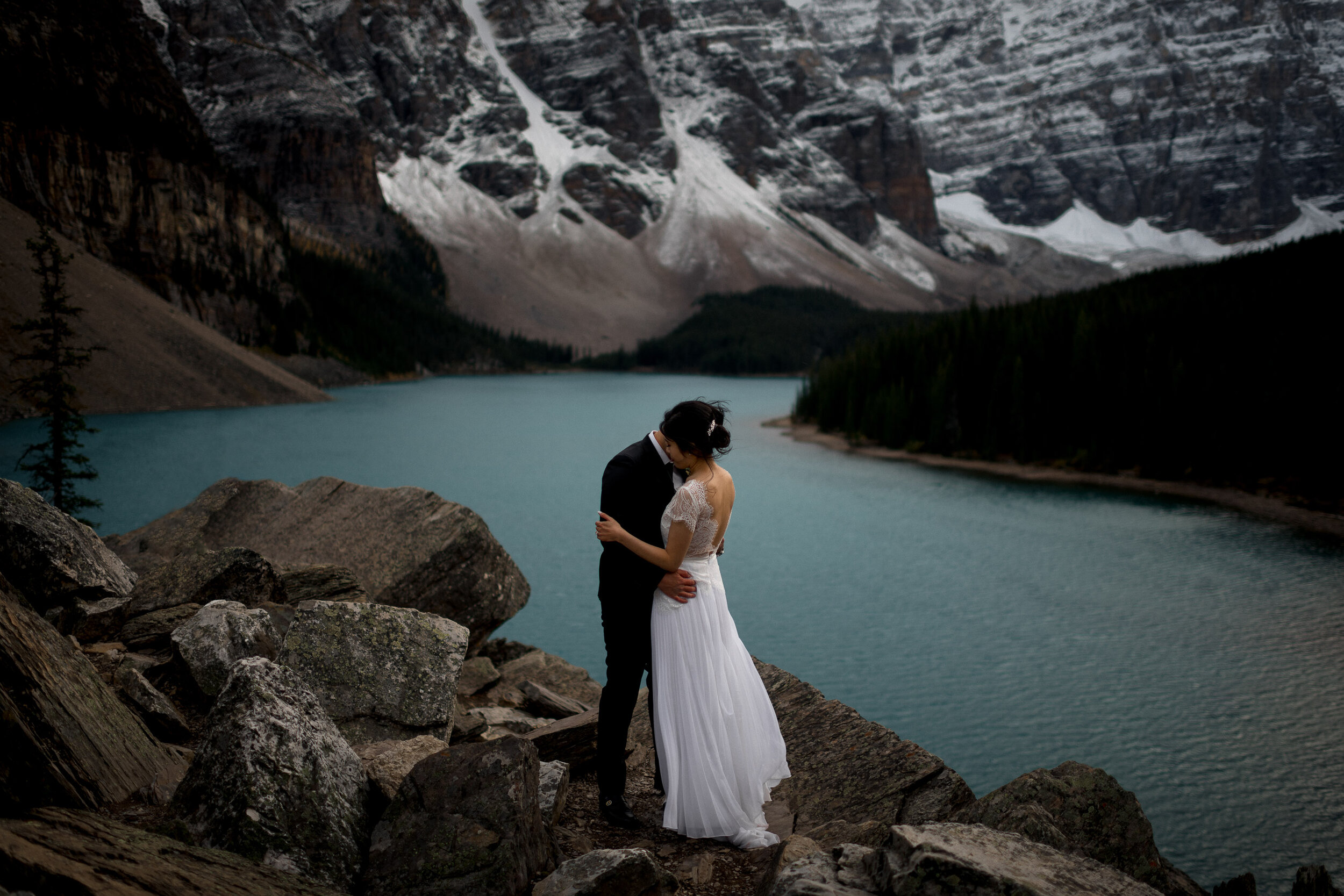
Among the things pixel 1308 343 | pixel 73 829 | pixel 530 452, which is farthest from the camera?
pixel 530 452

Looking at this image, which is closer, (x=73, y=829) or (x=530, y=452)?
(x=73, y=829)

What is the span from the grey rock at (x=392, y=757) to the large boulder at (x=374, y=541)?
278cm

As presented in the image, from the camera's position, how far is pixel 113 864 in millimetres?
2254

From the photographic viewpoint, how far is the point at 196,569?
5.84 m

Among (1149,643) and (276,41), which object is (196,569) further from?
(276,41)

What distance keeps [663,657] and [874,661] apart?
8367 millimetres

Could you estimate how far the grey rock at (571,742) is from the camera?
4730mm

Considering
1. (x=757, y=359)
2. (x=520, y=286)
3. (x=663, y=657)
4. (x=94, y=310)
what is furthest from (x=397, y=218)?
(x=663, y=657)

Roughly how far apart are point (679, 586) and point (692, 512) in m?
0.39

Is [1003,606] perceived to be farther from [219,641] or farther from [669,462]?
[219,641]

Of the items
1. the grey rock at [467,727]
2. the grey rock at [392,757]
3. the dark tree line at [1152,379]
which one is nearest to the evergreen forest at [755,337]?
the dark tree line at [1152,379]

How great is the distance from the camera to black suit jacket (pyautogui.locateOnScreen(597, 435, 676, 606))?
3.97 meters

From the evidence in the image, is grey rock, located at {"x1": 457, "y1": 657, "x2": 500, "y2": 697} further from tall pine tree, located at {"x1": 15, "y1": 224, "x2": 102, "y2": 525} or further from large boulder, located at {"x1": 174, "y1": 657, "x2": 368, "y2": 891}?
tall pine tree, located at {"x1": 15, "y1": 224, "x2": 102, "y2": 525}

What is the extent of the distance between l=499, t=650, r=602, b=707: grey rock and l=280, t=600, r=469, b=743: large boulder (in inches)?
95.6
